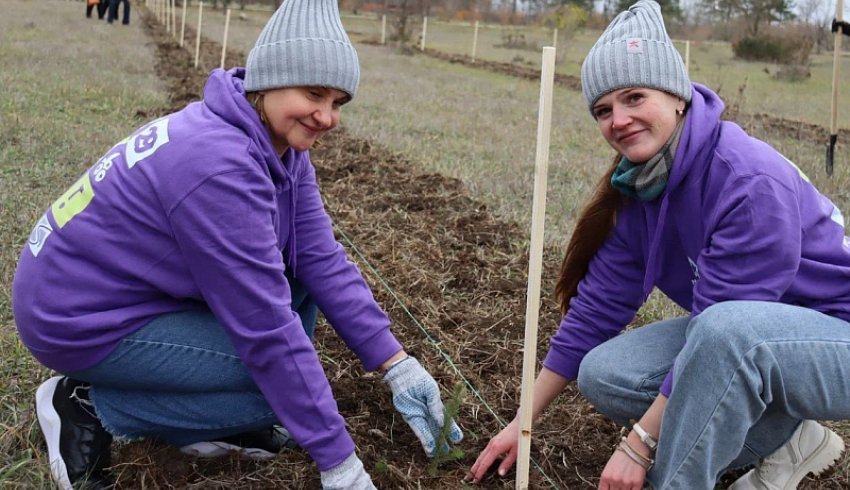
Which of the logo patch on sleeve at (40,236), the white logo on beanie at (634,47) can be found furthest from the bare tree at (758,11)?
the logo patch on sleeve at (40,236)

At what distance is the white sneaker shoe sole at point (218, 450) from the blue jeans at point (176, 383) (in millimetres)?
107

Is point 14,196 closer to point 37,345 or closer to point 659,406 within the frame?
point 37,345

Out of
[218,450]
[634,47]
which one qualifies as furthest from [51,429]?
[634,47]

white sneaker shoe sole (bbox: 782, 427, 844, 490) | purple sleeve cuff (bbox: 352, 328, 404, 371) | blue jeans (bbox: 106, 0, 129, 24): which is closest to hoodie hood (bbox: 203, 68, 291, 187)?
purple sleeve cuff (bbox: 352, 328, 404, 371)

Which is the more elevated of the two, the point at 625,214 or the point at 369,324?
the point at 625,214

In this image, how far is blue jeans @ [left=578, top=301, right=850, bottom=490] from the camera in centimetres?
187

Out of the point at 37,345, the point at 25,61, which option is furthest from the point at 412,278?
the point at 25,61

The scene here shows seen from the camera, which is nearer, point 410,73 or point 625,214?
point 625,214

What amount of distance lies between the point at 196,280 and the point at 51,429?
58 cm

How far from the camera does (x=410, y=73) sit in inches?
643

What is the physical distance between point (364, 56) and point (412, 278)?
16534 mm

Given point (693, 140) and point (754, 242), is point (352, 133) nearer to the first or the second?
point (693, 140)

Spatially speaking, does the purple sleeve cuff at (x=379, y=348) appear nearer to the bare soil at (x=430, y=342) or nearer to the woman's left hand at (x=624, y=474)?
the bare soil at (x=430, y=342)

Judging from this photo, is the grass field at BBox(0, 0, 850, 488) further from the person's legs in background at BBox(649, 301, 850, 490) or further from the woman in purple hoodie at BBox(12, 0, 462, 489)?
the person's legs in background at BBox(649, 301, 850, 490)
